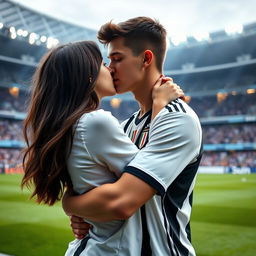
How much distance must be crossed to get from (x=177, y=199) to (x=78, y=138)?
0.66 meters

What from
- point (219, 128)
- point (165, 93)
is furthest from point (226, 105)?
point (165, 93)

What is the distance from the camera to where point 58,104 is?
1.82m

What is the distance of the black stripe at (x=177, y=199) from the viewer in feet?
6.20

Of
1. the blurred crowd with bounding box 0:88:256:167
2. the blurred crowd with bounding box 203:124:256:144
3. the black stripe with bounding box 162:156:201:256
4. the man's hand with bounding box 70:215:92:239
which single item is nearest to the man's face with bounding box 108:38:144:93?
the black stripe with bounding box 162:156:201:256

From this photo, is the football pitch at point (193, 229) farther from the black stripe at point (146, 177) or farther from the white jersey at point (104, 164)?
the black stripe at point (146, 177)

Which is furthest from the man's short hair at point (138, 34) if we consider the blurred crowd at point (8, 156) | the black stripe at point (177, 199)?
the blurred crowd at point (8, 156)

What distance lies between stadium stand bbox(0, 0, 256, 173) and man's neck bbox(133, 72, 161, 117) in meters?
39.5

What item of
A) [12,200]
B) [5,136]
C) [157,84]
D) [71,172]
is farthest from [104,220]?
[5,136]

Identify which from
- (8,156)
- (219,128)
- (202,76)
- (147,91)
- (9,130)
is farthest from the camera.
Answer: (202,76)

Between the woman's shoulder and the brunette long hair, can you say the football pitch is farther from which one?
the woman's shoulder

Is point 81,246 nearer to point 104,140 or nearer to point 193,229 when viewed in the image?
point 104,140

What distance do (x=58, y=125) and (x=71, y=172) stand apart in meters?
0.26

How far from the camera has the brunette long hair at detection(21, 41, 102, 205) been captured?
1.79 m

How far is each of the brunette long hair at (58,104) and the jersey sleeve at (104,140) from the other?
9 centimetres
